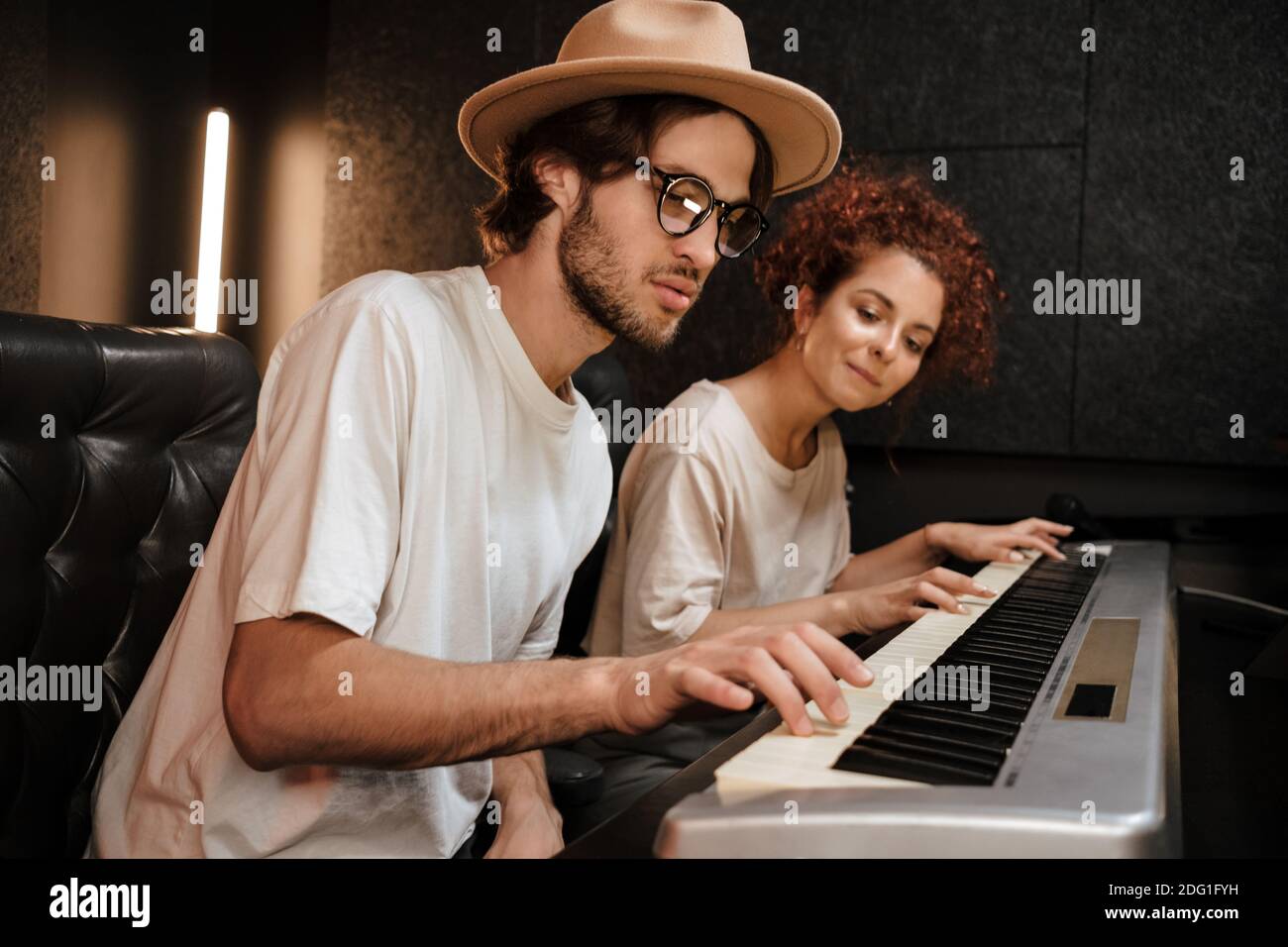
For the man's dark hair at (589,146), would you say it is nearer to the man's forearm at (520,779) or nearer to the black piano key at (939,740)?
the man's forearm at (520,779)

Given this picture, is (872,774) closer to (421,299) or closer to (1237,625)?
(421,299)

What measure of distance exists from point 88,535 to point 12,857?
302 millimetres

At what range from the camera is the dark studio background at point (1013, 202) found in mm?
2119

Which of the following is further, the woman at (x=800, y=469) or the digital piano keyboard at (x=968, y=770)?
the woman at (x=800, y=469)

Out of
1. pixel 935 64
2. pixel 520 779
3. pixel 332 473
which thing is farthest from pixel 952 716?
pixel 935 64

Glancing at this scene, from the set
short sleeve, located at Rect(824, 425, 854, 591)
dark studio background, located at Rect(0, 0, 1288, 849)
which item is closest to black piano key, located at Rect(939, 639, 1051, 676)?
short sleeve, located at Rect(824, 425, 854, 591)

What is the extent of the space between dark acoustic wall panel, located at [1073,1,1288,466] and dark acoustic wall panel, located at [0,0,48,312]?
2.08 metres

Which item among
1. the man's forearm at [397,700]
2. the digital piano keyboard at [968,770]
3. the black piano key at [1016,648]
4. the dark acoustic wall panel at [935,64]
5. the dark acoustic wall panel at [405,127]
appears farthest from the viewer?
the dark acoustic wall panel at [405,127]

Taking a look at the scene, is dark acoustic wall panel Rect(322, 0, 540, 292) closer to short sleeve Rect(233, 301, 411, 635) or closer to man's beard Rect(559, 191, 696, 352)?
man's beard Rect(559, 191, 696, 352)

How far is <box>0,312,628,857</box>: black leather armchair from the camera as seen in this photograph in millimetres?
979

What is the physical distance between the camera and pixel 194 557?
3.94ft

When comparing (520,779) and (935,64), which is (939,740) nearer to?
(520,779)

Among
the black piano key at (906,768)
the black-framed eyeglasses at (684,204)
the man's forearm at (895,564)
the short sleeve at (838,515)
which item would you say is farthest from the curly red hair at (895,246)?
the black piano key at (906,768)

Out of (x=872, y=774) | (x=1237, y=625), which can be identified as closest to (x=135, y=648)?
(x=872, y=774)
